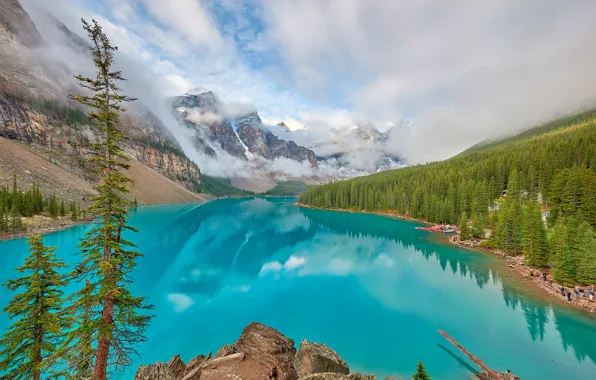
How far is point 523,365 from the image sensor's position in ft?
57.6

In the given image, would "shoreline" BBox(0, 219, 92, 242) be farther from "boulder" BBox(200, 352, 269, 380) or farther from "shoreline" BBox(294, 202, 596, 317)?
"shoreline" BBox(294, 202, 596, 317)

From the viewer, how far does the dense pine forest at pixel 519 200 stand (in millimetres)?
32281

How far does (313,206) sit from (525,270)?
122m

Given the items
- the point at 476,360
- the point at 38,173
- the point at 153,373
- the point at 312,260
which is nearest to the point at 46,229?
the point at 38,173

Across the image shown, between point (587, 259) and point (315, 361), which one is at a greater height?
point (587, 259)

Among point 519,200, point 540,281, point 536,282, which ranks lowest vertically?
point 536,282

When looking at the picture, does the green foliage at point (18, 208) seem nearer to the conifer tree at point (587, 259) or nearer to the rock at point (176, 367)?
the rock at point (176, 367)

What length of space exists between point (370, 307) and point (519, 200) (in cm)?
6174

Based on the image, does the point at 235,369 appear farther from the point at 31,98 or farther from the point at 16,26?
the point at 16,26

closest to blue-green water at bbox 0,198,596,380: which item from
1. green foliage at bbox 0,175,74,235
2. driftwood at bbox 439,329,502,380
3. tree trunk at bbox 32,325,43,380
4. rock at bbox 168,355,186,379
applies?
driftwood at bbox 439,329,502,380

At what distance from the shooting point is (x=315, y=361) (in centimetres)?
1075

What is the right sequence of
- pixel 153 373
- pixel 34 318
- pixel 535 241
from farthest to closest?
pixel 535 241
pixel 34 318
pixel 153 373

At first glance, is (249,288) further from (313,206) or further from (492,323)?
(313,206)

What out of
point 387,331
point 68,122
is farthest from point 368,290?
point 68,122
